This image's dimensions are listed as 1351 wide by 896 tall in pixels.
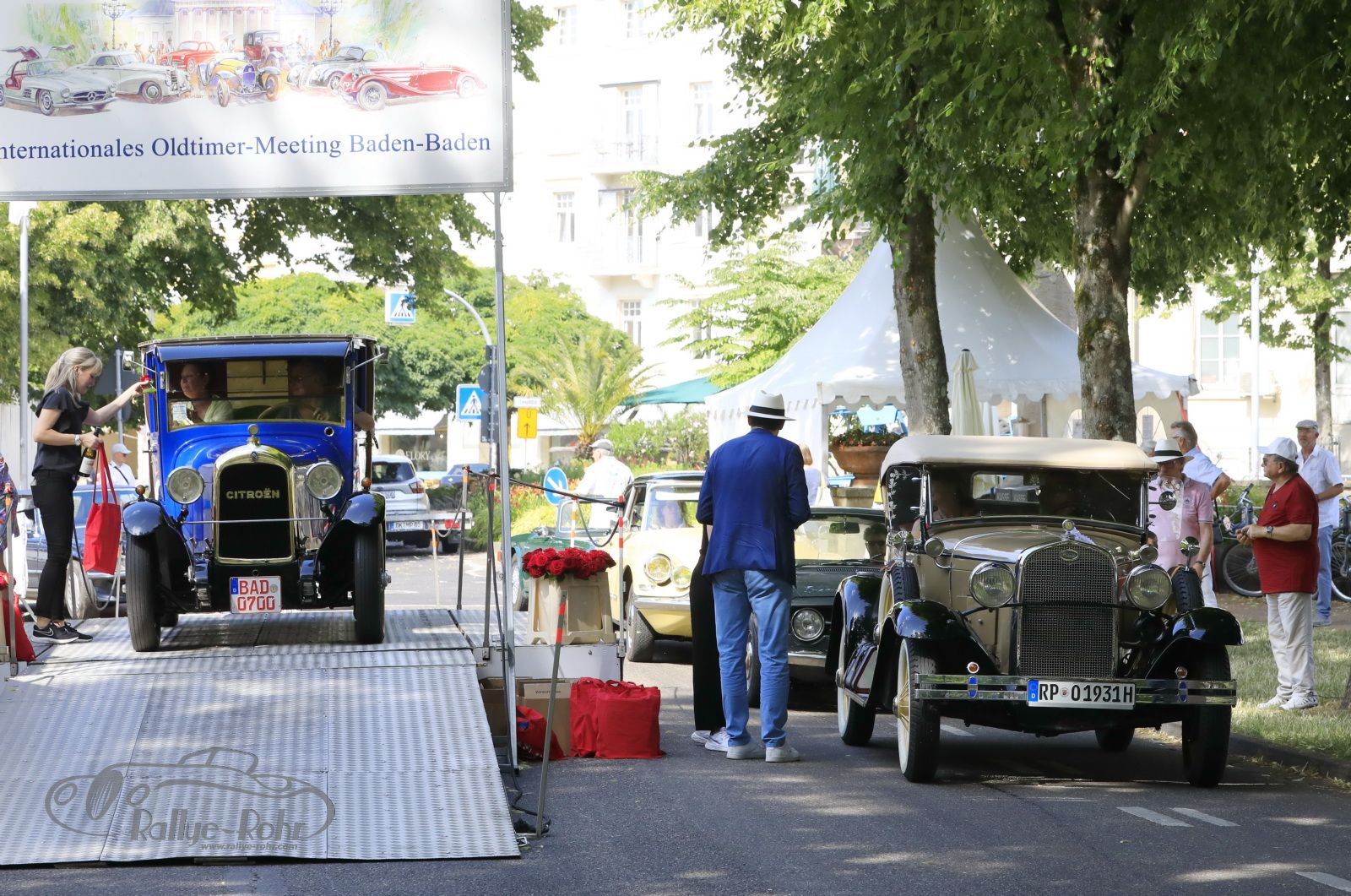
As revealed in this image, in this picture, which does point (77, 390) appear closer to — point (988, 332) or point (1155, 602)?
point (1155, 602)

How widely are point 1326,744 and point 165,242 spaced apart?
72.5 ft

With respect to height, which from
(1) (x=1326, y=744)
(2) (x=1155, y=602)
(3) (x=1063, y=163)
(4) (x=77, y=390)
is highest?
(3) (x=1063, y=163)

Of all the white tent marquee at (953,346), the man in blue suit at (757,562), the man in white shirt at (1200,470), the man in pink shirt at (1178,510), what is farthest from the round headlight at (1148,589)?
the white tent marquee at (953,346)

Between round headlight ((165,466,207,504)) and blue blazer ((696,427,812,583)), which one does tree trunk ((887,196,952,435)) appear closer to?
blue blazer ((696,427,812,583))

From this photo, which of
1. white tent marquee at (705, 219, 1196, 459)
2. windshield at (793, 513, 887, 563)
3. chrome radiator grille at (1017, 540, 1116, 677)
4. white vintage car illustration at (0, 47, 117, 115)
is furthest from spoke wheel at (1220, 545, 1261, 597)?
white vintage car illustration at (0, 47, 117, 115)

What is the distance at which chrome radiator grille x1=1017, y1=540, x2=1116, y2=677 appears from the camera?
9.82 m

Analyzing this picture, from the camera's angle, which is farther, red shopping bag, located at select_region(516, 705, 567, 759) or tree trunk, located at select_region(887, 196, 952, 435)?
tree trunk, located at select_region(887, 196, 952, 435)

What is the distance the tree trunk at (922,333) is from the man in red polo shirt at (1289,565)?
7715mm

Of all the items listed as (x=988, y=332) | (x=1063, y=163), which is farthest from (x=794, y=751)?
(x=988, y=332)

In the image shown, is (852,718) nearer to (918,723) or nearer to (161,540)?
(918,723)

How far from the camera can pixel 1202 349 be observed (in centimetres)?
5100

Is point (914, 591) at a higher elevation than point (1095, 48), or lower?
lower

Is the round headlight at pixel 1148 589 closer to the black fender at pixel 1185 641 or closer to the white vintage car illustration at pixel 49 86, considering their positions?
the black fender at pixel 1185 641

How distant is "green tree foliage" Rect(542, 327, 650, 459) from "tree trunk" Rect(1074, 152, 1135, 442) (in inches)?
1519
